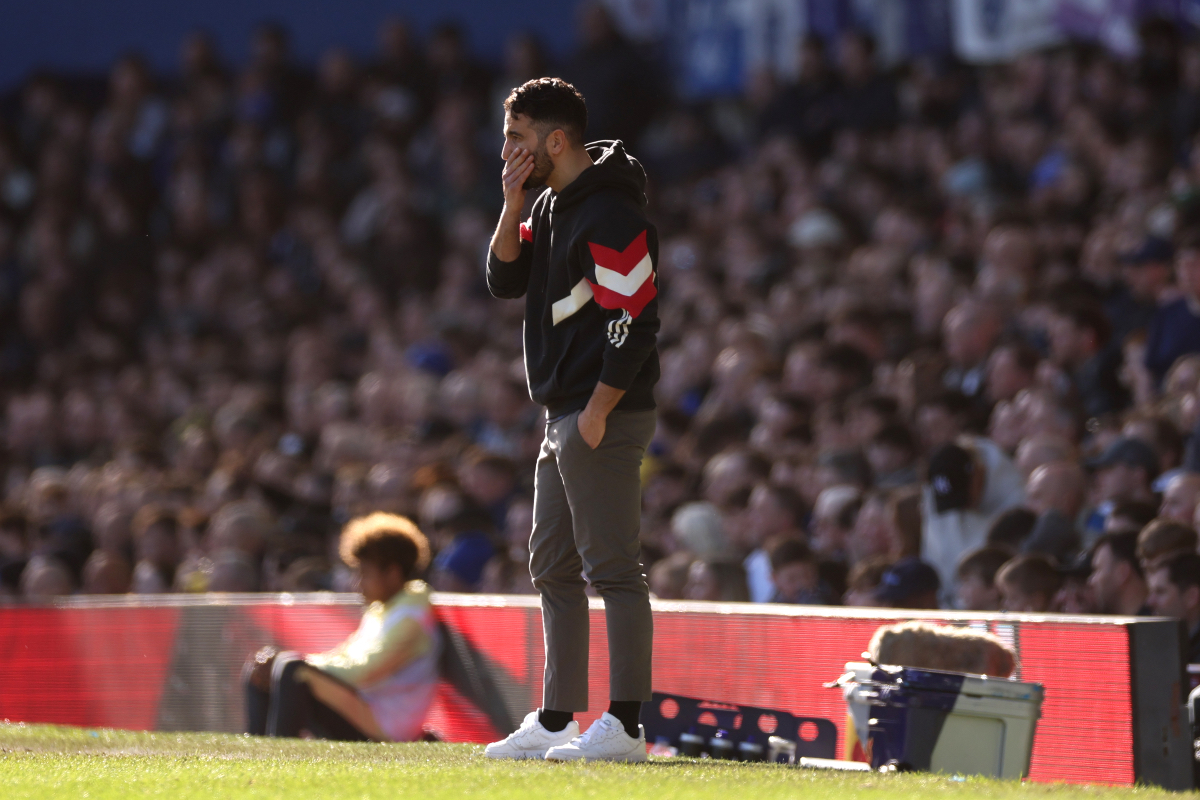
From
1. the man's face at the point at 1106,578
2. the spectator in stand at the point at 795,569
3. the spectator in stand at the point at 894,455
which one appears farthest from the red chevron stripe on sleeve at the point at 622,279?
the spectator in stand at the point at 894,455

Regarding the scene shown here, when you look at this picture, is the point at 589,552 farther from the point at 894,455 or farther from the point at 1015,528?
the point at 894,455

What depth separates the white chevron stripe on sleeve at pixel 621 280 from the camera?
138 inches

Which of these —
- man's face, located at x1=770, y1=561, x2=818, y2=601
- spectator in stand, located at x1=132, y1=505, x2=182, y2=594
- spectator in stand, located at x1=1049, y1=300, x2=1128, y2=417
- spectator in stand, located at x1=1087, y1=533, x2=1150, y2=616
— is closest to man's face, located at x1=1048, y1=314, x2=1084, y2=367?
spectator in stand, located at x1=1049, y1=300, x2=1128, y2=417

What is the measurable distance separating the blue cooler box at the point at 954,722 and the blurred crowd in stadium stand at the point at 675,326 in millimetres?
1215

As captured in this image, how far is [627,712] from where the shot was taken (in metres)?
3.65

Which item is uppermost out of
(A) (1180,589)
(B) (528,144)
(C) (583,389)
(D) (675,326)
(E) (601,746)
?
(B) (528,144)

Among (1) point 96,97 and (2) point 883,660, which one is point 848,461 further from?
(1) point 96,97

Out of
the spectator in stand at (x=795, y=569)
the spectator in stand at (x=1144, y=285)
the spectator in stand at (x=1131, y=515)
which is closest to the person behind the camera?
the spectator in stand at (x=1131, y=515)

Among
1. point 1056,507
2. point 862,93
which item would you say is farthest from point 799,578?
point 862,93

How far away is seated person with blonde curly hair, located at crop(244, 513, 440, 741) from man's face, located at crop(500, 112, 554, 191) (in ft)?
7.52

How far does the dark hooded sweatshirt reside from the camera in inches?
138

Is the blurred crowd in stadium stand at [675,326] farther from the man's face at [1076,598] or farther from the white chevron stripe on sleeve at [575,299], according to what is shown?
the white chevron stripe on sleeve at [575,299]

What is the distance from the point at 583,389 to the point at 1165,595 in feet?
6.99

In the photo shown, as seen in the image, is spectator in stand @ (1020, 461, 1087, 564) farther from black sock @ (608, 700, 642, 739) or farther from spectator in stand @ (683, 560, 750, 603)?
black sock @ (608, 700, 642, 739)
